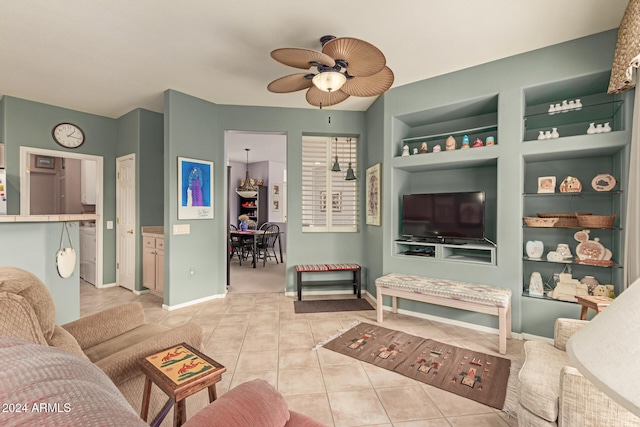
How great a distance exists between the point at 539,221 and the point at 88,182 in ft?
24.0

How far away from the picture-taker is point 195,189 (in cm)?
403

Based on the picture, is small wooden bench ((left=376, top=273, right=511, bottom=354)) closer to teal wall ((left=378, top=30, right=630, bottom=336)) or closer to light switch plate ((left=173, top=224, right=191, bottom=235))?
teal wall ((left=378, top=30, right=630, bottom=336))

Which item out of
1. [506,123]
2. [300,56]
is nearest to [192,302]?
[300,56]

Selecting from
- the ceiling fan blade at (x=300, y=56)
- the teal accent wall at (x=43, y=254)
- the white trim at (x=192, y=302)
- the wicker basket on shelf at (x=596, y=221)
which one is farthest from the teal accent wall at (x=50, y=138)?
the wicker basket on shelf at (x=596, y=221)

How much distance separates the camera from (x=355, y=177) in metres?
4.53

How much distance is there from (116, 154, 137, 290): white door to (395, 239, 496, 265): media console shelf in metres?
4.14

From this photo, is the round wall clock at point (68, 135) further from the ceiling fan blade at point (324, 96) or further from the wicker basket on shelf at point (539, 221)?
the wicker basket on shelf at point (539, 221)

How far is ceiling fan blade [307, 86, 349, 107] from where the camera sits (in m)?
2.78

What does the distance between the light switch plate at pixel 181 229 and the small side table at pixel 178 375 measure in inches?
105

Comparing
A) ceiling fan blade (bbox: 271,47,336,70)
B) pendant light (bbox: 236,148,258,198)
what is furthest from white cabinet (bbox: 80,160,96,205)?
ceiling fan blade (bbox: 271,47,336,70)

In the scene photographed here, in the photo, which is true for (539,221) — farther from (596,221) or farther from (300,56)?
(300,56)

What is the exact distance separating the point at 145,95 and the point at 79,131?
1.62 meters

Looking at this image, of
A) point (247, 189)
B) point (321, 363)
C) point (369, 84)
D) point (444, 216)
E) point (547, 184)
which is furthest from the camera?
point (247, 189)

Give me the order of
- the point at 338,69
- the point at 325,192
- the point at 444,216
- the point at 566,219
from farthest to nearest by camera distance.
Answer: the point at 325,192, the point at 444,216, the point at 566,219, the point at 338,69
